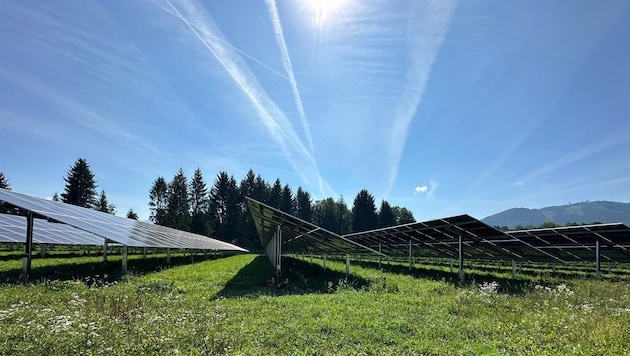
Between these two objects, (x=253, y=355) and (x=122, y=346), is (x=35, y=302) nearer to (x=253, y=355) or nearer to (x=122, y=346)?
(x=122, y=346)

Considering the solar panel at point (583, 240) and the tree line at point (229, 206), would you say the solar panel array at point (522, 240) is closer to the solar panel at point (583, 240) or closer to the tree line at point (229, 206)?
the solar panel at point (583, 240)

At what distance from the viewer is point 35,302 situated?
32.4 ft

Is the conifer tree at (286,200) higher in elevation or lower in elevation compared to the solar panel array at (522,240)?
higher

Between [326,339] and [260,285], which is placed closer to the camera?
[326,339]

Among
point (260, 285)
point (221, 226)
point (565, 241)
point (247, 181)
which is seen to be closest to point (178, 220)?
point (221, 226)

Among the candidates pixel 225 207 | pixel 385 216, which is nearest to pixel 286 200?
pixel 225 207

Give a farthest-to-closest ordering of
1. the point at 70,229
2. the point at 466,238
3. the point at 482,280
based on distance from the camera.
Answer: the point at 70,229 → the point at 466,238 → the point at 482,280

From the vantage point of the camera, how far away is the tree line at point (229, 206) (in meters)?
85.8

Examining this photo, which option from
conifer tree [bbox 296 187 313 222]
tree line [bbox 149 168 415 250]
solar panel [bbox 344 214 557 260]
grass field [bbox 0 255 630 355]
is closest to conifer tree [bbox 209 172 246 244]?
tree line [bbox 149 168 415 250]

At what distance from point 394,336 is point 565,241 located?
22.5m

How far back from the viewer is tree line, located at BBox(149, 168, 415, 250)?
85.8 meters

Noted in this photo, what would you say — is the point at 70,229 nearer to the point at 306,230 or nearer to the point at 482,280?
the point at 306,230

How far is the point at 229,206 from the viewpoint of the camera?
94000 millimetres

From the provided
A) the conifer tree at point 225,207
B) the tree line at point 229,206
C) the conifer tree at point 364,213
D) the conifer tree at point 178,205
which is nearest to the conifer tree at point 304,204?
the tree line at point 229,206
